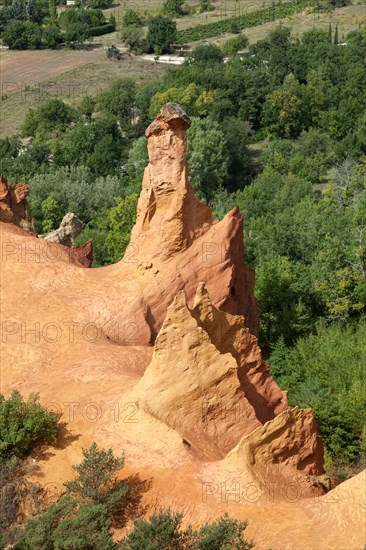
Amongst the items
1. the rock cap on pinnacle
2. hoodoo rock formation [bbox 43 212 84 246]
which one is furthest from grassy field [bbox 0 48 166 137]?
the rock cap on pinnacle

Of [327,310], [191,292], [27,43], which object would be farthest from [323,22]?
[191,292]

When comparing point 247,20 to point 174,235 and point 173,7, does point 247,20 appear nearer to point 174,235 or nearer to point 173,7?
point 173,7

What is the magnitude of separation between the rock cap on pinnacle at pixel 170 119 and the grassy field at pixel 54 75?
65.9m

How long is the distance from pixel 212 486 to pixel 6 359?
851 centimetres

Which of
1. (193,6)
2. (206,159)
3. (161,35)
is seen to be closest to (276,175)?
(206,159)

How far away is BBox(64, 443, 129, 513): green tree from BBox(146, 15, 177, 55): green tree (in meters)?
106

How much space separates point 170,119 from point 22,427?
37.5 ft

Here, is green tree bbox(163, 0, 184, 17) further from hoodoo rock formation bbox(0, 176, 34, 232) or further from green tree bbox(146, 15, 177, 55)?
hoodoo rock formation bbox(0, 176, 34, 232)

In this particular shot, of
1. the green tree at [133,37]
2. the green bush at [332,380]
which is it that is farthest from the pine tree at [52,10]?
the green bush at [332,380]

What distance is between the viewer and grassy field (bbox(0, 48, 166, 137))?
98.4m

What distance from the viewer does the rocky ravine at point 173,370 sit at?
1711 cm

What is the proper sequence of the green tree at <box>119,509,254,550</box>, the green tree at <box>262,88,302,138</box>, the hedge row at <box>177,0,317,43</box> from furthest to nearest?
1. the hedge row at <box>177,0,317,43</box>
2. the green tree at <box>262,88,302,138</box>
3. the green tree at <box>119,509,254,550</box>

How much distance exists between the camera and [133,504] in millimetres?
17516

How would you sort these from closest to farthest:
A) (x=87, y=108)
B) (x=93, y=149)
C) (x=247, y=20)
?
(x=93, y=149), (x=87, y=108), (x=247, y=20)
